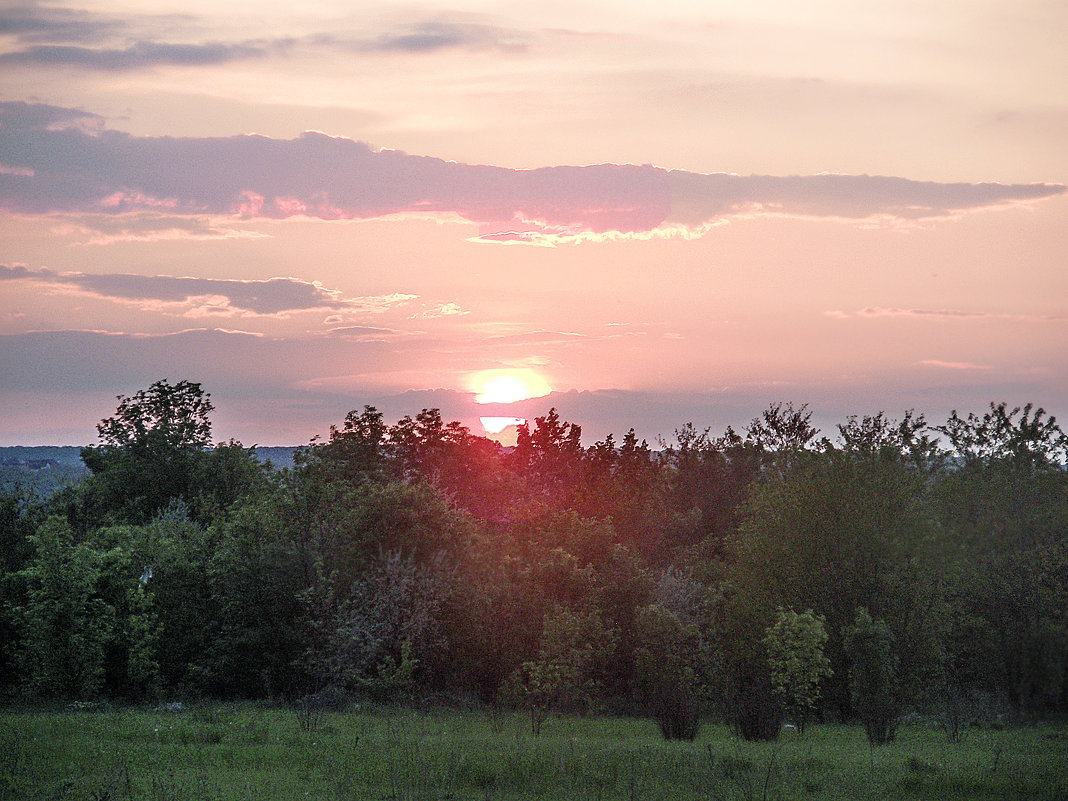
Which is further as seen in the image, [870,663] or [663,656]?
[663,656]

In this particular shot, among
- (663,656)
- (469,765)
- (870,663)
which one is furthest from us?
(663,656)

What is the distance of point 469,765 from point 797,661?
16.6 metres

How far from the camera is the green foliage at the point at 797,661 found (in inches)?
1462

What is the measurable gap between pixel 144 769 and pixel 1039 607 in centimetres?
3177

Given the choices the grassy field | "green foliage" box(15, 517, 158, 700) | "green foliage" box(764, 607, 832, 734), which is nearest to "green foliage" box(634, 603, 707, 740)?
"green foliage" box(764, 607, 832, 734)

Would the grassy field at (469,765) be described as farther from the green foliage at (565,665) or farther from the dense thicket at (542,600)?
the green foliage at (565,665)

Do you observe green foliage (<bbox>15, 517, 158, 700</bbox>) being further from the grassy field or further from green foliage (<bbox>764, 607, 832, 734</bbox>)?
green foliage (<bbox>764, 607, 832, 734</bbox>)

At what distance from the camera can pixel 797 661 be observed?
122 feet

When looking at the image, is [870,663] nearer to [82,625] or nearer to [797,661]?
[797,661]

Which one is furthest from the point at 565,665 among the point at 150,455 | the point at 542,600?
the point at 150,455

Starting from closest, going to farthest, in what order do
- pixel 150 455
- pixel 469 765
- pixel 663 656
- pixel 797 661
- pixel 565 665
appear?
pixel 469 765
pixel 797 661
pixel 565 665
pixel 663 656
pixel 150 455

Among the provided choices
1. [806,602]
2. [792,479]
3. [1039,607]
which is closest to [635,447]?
[792,479]

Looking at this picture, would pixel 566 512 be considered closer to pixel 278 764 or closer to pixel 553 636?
pixel 553 636

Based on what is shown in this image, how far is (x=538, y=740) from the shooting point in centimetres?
2944
